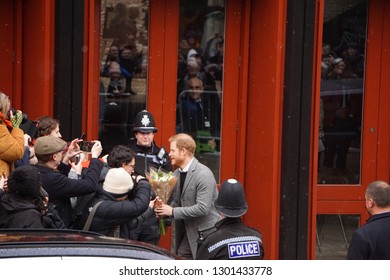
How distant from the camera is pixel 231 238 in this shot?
621cm

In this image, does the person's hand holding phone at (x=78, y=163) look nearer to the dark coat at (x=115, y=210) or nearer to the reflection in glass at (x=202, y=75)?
the dark coat at (x=115, y=210)

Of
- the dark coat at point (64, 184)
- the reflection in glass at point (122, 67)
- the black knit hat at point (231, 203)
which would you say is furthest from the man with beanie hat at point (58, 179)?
the reflection in glass at point (122, 67)

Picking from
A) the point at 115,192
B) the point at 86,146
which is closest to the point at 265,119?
the point at 86,146

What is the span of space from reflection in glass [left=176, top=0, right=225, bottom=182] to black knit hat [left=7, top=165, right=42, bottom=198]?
369cm

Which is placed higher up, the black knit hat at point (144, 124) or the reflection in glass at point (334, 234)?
the black knit hat at point (144, 124)

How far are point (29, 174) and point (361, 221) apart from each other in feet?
16.4

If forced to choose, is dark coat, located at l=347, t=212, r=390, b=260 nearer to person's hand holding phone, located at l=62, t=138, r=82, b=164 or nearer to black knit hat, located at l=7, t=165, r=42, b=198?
black knit hat, located at l=7, t=165, r=42, b=198

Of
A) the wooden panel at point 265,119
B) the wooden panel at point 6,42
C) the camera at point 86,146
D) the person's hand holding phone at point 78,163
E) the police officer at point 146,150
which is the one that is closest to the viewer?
the person's hand holding phone at point 78,163

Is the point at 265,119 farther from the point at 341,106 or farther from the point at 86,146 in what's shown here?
the point at 86,146

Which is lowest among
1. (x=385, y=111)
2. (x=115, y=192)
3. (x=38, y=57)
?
(x=115, y=192)

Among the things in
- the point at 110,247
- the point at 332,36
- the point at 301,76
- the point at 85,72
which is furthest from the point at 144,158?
the point at 110,247

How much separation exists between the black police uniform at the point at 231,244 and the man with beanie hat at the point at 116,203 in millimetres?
960

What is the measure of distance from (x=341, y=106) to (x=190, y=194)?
2.74m

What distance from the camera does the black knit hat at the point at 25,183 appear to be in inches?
253
